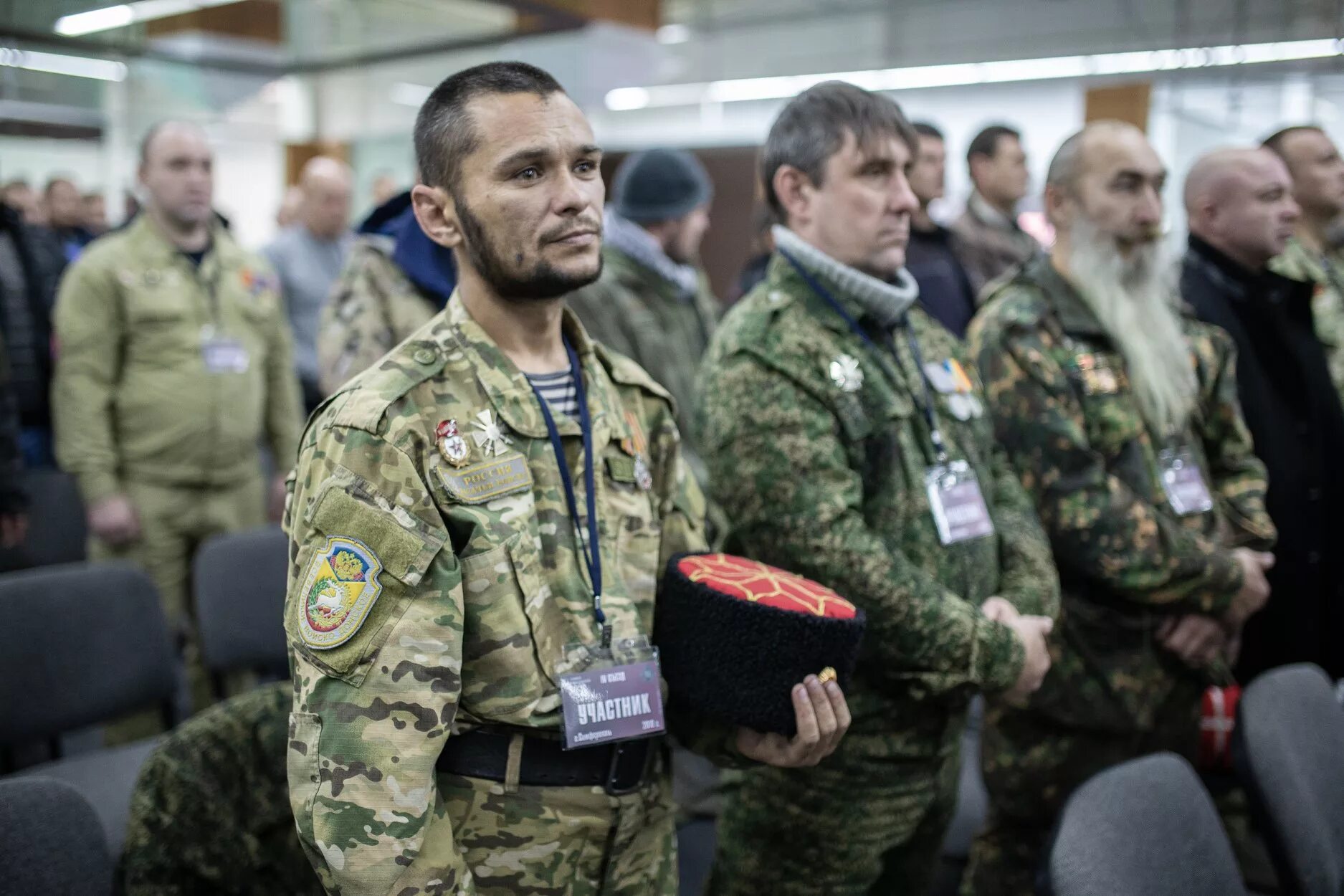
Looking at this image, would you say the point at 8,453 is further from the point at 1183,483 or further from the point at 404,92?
the point at 404,92

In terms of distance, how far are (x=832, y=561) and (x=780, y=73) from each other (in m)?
8.10

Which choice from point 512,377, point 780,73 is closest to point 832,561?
point 512,377

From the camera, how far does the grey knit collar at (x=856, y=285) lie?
178 cm

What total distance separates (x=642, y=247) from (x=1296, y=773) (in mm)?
2011

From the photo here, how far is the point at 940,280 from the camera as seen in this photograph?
3.94 metres

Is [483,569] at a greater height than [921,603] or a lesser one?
greater

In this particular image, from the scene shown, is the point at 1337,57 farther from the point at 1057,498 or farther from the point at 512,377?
the point at 512,377

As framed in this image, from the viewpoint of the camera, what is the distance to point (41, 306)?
4.08 meters

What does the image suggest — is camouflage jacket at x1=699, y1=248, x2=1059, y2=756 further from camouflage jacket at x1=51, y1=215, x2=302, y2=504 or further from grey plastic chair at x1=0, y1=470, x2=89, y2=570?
grey plastic chair at x1=0, y1=470, x2=89, y2=570

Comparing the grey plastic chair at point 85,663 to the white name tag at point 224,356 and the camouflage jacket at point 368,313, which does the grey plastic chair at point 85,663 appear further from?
the white name tag at point 224,356

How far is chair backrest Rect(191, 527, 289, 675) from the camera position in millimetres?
2557

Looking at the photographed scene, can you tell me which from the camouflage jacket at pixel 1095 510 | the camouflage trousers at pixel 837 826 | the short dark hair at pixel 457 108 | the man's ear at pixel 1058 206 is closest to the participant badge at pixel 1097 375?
the camouflage jacket at pixel 1095 510

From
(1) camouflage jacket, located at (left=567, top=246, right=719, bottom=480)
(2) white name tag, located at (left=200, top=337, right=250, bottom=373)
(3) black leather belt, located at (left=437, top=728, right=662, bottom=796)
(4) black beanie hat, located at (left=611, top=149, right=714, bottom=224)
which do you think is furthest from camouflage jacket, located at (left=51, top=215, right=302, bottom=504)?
(3) black leather belt, located at (left=437, top=728, right=662, bottom=796)

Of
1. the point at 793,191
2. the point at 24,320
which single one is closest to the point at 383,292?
the point at 793,191
